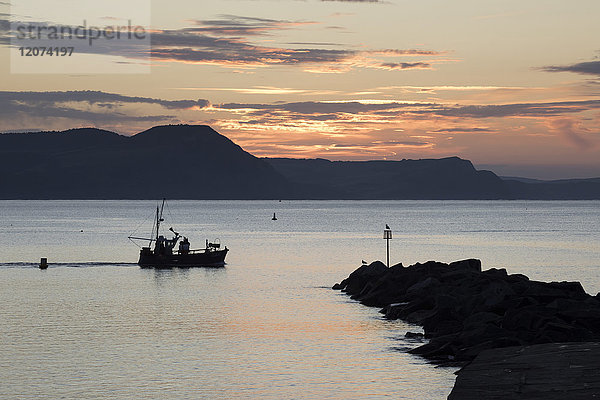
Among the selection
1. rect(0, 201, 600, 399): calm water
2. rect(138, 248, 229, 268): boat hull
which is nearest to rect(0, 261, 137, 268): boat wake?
rect(0, 201, 600, 399): calm water

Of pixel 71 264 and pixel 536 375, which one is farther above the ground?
pixel 536 375

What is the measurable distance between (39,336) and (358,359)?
16248 millimetres

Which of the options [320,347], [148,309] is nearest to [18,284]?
[148,309]

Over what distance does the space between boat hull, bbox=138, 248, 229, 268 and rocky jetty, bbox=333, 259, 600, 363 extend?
3005cm

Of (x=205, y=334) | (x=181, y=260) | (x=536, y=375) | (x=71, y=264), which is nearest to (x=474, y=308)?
(x=205, y=334)

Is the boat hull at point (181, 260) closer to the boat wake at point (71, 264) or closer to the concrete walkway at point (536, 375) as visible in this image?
the boat wake at point (71, 264)

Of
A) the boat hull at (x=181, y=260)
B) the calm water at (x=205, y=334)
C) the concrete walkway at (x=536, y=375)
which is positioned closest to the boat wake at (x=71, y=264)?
the calm water at (x=205, y=334)

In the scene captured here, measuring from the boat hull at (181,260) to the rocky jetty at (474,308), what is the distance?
98.6 ft

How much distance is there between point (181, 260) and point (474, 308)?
5143cm

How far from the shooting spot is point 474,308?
4162 cm

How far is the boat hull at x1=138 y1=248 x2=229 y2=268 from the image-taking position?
286ft

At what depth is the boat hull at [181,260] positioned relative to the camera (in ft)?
286

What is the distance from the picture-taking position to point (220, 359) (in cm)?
3634

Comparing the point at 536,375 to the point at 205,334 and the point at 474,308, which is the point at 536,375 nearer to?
the point at 474,308
